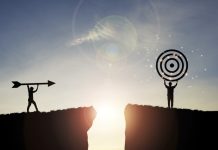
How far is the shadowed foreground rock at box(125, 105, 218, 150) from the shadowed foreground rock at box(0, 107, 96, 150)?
2.84 metres

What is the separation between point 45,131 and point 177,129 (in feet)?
18.3

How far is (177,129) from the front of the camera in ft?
55.3

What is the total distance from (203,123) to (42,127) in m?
6.75

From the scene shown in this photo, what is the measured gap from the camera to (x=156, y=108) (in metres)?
17.5

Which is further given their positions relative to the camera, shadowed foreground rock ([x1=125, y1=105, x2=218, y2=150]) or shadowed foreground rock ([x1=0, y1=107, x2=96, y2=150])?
shadowed foreground rock ([x1=0, y1=107, x2=96, y2=150])

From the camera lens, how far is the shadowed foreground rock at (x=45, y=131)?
17.4 m

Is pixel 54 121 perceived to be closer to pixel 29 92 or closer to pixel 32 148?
pixel 32 148

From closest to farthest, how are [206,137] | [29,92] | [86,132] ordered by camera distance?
[206,137], [86,132], [29,92]

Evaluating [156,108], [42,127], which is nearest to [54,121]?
[42,127]

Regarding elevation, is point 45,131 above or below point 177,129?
below

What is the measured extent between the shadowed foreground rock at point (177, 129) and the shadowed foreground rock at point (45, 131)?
2842mm

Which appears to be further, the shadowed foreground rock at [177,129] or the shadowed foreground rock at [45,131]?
the shadowed foreground rock at [45,131]

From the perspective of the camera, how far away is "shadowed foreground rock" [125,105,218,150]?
54.5 ft

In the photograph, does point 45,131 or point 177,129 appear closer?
point 177,129
